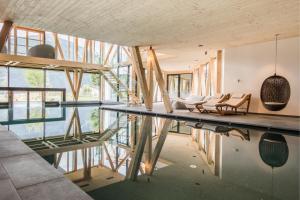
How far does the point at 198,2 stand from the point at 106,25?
2723 mm

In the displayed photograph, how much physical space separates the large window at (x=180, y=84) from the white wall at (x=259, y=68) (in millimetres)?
8234

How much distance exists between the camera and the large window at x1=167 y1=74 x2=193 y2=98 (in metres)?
18.0

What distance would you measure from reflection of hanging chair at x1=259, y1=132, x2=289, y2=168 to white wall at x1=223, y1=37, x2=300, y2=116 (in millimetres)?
3951

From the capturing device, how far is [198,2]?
430 centimetres

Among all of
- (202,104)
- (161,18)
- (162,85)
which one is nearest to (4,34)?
(161,18)

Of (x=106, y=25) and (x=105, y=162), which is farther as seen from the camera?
(x=106, y=25)

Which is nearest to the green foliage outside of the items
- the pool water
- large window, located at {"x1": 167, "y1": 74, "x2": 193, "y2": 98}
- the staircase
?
the staircase

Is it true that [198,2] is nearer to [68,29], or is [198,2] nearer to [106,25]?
[106,25]

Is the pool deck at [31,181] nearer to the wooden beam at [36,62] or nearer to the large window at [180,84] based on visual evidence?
the wooden beam at [36,62]

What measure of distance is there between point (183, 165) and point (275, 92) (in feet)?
21.8

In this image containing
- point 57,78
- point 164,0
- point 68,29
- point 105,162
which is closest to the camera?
point 105,162

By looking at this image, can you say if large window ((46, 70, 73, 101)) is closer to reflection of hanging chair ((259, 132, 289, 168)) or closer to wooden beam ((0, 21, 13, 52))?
wooden beam ((0, 21, 13, 52))

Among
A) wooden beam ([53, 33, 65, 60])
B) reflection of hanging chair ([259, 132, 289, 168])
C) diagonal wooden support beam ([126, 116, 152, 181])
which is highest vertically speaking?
wooden beam ([53, 33, 65, 60])

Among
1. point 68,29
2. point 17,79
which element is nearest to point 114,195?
point 68,29
